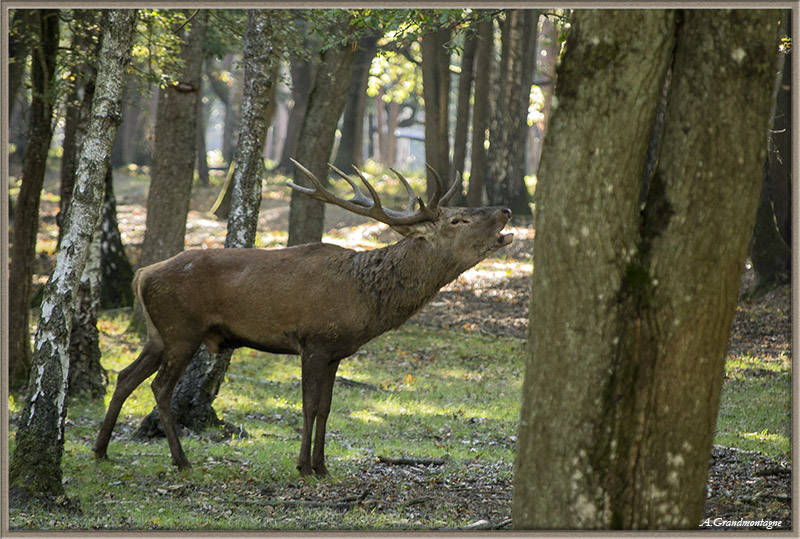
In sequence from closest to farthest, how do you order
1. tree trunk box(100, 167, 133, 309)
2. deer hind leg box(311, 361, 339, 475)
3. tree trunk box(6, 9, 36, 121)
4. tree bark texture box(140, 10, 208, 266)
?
1. deer hind leg box(311, 361, 339, 475)
2. tree trunk box(6, 9, 36, 121)
3. tree bark texture box(140, 10, 208, 266)
4. tree trunk box(100, 167, 133, 309)

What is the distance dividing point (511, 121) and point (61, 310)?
17.6m

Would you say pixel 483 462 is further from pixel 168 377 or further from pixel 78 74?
pixel 78 74

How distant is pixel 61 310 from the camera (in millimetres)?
6473

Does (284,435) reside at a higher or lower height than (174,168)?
lower

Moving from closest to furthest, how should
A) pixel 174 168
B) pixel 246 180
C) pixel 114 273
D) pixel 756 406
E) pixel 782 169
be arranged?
pixel 246 180 → pixel 756 406 → pixel 174 168 → pixel 782 169 → pixel 114 273

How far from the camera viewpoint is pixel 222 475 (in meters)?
7.77

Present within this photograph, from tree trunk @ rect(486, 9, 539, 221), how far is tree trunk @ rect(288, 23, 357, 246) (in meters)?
8.07

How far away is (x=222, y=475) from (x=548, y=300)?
4.42 m

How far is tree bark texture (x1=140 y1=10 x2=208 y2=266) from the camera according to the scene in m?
14.4

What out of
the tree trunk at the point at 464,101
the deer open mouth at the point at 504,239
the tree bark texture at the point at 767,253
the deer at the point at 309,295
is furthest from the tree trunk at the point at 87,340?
the tree trunk at the point at 464,101

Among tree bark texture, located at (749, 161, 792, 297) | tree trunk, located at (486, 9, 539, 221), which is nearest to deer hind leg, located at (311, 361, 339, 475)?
tree bark texture, located at (749, 161, 792, 297)

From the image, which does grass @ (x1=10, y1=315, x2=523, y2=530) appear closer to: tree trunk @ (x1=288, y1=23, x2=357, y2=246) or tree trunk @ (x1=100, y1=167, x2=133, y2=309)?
tree trunk @ (x1=100, y1=167, x2=133, y2=309)

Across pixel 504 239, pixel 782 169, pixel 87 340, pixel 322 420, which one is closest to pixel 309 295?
pixel 322 420

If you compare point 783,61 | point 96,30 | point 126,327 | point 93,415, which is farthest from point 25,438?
point 783,61
